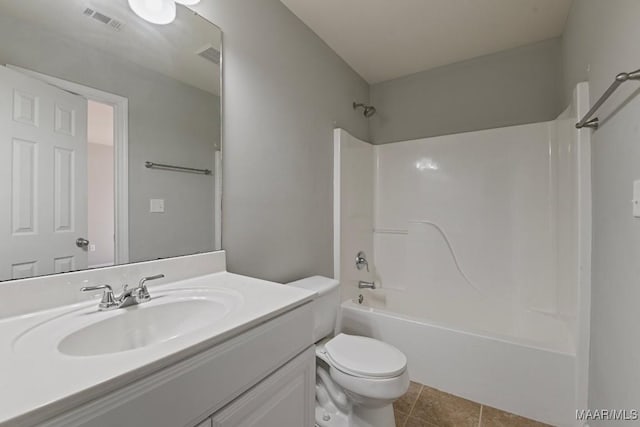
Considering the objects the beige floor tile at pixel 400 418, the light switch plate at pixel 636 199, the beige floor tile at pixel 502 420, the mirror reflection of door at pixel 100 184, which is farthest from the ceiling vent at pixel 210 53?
the beige floor tile at pixel 502 420

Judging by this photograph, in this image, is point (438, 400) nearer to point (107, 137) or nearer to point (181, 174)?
point (181, 174)

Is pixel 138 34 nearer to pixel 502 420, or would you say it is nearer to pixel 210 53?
pixel 210 53

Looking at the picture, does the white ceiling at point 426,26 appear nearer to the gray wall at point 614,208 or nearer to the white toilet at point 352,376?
the gray wall at point 614,208

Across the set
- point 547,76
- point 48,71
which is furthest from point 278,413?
point 547,76

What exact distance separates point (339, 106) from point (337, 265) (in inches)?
50.6

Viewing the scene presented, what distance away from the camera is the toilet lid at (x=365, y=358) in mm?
1252

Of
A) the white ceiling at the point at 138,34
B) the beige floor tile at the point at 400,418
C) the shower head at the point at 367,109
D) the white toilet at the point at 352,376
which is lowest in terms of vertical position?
the beige floor tile at the point at 400,418

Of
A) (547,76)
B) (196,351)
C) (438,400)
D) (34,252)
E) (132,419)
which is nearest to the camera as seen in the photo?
Result: (132,419)

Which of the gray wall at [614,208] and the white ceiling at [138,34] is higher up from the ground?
the white ceiling at [138,34]

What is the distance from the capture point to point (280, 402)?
34.5 inches

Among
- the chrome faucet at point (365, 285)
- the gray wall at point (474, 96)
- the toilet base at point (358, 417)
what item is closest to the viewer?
the toilet base at point (358, 417)

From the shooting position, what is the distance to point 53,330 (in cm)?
71

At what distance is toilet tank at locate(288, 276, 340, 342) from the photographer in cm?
155

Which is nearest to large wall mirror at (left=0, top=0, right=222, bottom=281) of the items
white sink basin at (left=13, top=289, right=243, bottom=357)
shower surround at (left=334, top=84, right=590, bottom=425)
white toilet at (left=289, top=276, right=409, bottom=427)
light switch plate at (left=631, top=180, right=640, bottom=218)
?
white sink basin at (left=13, top=289, right=243, bottom=357)
